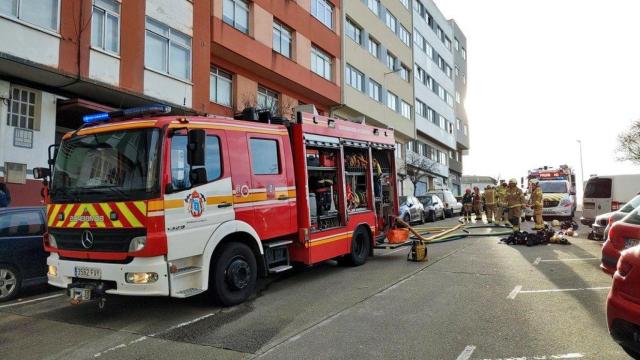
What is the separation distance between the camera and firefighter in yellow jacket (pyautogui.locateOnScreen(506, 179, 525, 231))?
1438 centimetres

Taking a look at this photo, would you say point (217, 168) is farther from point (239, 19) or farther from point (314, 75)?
point (314, 75)

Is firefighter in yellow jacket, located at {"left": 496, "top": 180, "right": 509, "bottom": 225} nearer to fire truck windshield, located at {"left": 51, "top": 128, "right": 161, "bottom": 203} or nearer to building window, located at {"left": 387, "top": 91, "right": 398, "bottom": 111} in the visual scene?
fire truck windshield, located at {"left": 51, "top": 128, "right": 161, "bottom": 203}

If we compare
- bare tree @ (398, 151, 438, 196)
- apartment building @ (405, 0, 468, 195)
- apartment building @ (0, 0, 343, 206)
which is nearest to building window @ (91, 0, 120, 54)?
apartment building @ (0, 0, 343, 206)

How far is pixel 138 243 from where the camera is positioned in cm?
568

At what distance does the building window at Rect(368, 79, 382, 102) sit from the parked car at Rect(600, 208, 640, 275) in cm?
2627

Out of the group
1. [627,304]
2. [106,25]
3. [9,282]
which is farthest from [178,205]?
[106,25]

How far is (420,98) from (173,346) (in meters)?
40.2

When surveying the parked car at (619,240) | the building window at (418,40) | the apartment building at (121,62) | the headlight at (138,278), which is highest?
the building window at (418,40)

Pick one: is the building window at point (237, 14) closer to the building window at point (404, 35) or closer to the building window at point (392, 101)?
the building window at point (392, 101)

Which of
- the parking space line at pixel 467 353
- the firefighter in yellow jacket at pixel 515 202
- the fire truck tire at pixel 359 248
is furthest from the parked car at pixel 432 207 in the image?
the parking space line at pixel 467 353

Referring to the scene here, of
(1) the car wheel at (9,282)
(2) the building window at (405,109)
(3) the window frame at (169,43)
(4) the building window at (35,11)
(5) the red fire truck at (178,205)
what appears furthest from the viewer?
(2) the building window at (405,109)

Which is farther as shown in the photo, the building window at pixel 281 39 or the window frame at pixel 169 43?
the building window at pixel 281 39

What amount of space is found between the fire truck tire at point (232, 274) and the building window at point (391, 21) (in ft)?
105

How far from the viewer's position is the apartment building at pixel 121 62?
38.8 feet
